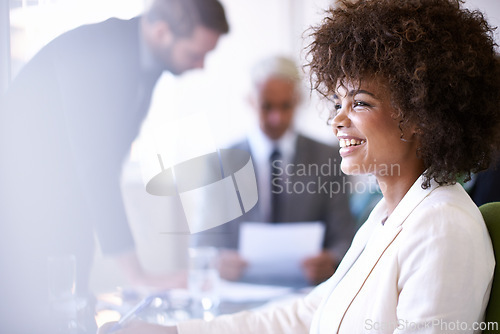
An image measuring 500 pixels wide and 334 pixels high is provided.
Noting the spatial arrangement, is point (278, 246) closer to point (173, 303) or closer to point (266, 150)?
point (266, 150)

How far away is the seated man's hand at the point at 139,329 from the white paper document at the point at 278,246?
3.60 feet

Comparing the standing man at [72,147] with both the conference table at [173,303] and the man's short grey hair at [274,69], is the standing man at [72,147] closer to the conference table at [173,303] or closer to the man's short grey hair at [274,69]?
the conference table at [173,303]

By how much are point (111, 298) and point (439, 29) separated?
1.30 metres

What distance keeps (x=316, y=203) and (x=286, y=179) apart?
0.77 ft

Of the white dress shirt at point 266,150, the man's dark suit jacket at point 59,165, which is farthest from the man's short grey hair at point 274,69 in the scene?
the man's dark suit jacket at point 59,165

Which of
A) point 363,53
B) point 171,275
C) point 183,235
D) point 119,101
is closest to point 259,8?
point 119,101

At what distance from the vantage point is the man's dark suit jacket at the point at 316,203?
7.88 ft

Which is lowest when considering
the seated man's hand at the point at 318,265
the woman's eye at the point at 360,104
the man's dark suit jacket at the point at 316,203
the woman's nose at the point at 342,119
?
the seated man's hand at the point at 318,265

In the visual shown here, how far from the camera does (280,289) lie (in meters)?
2.03

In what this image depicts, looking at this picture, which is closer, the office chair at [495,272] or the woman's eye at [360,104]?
the office chair at [495,272]

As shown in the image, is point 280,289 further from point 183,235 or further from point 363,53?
point 363,53

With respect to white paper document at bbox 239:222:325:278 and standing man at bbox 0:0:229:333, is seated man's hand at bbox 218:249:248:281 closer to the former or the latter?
white paper document at bbox 239:222:325:278

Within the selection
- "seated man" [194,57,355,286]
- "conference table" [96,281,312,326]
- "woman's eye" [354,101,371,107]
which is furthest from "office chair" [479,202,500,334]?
"seated man" [194,57,355,286]

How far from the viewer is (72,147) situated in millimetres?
1536
